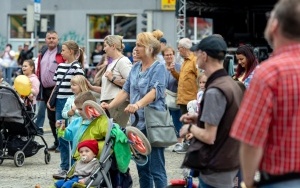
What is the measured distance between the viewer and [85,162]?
8.81 metres

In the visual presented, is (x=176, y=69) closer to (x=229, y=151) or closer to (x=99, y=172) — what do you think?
(x=99, y=172)

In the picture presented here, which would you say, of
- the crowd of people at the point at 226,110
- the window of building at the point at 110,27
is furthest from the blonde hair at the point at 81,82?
the window of building at the point at 110,27

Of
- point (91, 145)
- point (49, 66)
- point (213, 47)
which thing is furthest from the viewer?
point (49, 66)

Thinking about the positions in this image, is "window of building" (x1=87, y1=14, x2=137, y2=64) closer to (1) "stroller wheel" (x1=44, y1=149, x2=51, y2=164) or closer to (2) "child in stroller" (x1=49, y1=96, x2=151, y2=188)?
(1) "stroller wheel" (x1=44, y1=149, x2=51, y2=164)

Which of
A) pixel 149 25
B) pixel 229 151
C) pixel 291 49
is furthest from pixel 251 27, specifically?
pixel 291 49

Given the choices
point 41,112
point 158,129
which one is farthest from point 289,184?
point 41,112

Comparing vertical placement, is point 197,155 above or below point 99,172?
above

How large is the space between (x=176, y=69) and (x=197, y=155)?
362 inches

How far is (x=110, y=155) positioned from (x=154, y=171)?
48cm

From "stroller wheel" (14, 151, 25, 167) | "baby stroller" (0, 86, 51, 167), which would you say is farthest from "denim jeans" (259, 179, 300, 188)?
"stroller wheel" (14, 151, 25, 167)

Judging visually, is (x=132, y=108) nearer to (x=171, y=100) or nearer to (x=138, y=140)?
(x=138, y=140)

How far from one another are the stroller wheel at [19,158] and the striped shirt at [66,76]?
3.26 ft

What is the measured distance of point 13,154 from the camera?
41.8 ft

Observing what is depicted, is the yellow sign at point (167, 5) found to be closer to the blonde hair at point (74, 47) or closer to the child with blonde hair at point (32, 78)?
the child with blonde hair at point (32, 78)
